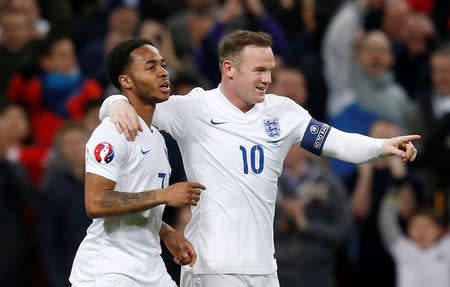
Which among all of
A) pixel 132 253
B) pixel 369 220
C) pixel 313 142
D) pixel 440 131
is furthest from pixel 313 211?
pixel 132 253

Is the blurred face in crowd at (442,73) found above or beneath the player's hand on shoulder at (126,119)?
above

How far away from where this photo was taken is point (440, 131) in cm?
1116

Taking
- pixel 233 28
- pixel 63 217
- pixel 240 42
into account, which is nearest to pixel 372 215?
pixel 233 28

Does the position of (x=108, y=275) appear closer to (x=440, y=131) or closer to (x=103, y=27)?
(x=440, y=131)

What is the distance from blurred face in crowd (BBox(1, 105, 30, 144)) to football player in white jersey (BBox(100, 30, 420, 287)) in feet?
11.9

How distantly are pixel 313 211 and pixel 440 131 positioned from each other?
172 centimetres

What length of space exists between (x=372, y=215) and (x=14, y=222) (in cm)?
314

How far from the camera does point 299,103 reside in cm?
1129

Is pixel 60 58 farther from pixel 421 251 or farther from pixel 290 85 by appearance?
pixel 421 251

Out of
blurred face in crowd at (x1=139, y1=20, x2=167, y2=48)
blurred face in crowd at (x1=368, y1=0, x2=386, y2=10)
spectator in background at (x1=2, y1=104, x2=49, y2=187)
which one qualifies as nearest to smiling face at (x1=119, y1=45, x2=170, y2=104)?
spectator in background at (x1=2, y1=104, x2=49, y2=187)

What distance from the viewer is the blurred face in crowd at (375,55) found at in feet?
39.2

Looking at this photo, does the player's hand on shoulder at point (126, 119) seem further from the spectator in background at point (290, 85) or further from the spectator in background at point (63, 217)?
the spectator in background at point (290, 85)

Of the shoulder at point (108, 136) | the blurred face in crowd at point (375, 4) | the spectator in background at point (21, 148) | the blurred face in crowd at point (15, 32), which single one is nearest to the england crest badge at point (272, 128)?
the shoulder at point (108, 136)

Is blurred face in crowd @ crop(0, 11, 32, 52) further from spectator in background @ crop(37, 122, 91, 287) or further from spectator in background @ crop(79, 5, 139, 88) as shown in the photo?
spectator in background @ crop(37, 122, 91, 287)
